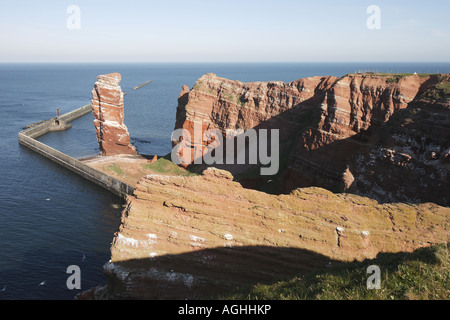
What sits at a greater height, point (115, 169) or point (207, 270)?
point (207, 270)

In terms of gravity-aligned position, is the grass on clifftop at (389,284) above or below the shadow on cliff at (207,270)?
above

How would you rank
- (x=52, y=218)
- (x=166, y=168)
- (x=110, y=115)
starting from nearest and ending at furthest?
(x=52, y=218), (x=166, y=168), (x=110, y=115)

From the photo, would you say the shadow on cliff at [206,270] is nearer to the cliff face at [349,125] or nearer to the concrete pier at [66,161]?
the cliff face at [349,125]

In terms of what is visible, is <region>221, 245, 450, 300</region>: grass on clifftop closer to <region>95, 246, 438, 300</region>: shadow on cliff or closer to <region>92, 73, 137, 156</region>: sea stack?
<region>95, 246, 438, 300</region>: shadow on cliff

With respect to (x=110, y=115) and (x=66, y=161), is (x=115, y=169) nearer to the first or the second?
(x=66, y=161)

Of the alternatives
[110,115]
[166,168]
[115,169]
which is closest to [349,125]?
[166,168]

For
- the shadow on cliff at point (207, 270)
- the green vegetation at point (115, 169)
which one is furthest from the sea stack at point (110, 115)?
the shadow on cliff at point (207, 270)

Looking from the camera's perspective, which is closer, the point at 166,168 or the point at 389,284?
the point at 389,284
